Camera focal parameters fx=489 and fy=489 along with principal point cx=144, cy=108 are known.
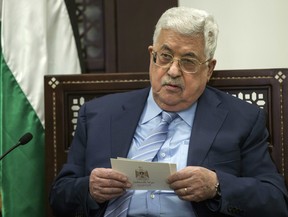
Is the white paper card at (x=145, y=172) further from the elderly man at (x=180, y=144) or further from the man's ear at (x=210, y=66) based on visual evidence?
the man's ear at (x=210, y=66)

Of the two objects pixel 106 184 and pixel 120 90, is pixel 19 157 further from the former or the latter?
pixel 106 184

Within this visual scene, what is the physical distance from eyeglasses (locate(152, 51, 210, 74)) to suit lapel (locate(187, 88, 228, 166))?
0.16 metres

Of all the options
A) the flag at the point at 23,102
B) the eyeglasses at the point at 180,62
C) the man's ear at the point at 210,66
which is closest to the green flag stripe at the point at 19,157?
the flag at the point at 23,102

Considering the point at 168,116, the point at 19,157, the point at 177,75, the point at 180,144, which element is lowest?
the point at 19,157

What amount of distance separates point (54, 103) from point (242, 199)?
95cm

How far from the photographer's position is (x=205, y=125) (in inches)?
77.9

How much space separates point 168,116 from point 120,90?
336 millimetres

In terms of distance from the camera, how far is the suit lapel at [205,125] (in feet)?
6.21

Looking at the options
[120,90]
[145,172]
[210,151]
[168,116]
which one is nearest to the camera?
[145,172]

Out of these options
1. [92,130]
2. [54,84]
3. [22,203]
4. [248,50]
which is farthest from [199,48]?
[22,203]

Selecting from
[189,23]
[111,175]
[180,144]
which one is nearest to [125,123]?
[180,144]

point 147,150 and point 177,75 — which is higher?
point 177,75

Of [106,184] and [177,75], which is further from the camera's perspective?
[177,75]

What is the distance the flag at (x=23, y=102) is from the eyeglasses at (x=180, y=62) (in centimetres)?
65
